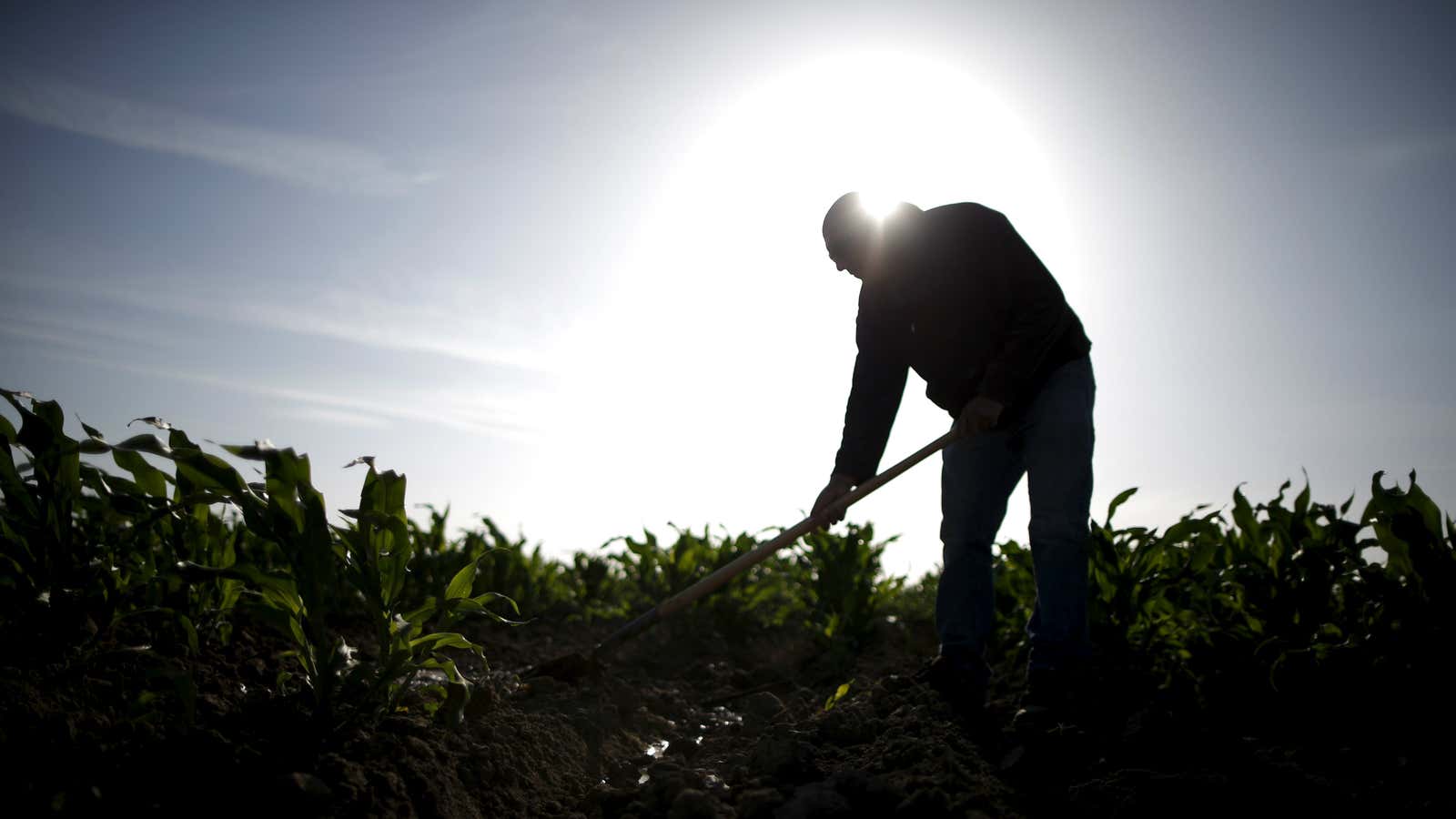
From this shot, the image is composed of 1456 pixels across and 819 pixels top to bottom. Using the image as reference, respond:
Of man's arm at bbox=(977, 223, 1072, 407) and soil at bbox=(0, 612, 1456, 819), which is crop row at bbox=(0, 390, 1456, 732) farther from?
man's arm at bbox=(977, 223, 1072, 407)

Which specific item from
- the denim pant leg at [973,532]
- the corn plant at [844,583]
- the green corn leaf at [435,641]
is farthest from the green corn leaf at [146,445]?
the corn plant at [844,583]

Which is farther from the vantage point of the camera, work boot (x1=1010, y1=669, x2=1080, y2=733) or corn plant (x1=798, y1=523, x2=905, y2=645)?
corn plant (x1=798, y1=523, x2=905, y2=645)

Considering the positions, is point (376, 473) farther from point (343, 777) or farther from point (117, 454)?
point (117, 454)

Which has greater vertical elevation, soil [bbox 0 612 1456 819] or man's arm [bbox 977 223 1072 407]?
man's arm [bbox 977 223 1072 407]

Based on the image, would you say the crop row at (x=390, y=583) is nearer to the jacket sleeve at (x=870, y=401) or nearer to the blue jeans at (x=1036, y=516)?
the blue jeans at (x=1036, y=516)

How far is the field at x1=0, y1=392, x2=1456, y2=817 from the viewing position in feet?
5.55

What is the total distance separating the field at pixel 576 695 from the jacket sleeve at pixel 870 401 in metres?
0.86

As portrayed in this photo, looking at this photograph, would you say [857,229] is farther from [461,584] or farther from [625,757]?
[625,757]

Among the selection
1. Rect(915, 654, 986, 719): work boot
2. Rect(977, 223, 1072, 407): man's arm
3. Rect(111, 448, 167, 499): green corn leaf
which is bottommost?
Rect(915, 654, 986, 719): work boot

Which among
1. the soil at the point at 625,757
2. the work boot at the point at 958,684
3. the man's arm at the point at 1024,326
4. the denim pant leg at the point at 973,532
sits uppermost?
the man's arm at the point at 1024,326

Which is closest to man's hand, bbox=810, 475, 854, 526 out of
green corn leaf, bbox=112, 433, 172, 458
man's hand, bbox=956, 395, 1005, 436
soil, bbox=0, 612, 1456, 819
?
man's hand, bbox=956, 395, 1005, 436

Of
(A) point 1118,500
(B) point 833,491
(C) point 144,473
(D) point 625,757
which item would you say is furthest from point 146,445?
A: (A) point 1118,500

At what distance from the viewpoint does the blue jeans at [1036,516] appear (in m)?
2.58

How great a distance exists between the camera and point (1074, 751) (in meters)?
2.12
